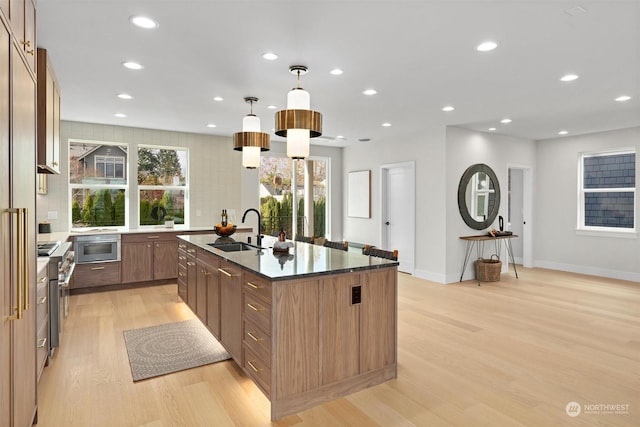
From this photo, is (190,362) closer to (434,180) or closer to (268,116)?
(268,116)

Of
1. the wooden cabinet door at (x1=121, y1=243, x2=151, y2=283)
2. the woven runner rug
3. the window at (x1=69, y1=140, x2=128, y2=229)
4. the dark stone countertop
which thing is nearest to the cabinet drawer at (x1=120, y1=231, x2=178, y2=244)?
the wooden cabinet door at (x1=121, y1=243, x2=151, y2=283)

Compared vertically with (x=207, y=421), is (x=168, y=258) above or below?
above

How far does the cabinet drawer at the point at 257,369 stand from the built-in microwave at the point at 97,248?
3.85 metres

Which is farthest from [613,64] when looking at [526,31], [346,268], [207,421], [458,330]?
[207,421]

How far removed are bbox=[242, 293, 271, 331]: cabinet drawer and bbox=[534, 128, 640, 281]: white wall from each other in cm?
680

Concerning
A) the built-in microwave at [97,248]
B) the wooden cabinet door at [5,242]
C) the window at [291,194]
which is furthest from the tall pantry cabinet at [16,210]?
the window at [291,194]

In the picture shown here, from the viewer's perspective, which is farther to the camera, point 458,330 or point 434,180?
point 434,180

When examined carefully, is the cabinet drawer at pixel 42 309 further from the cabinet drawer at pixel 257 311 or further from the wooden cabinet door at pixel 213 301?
the cabinet drawer at pixel 257 311

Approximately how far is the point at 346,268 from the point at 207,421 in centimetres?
126

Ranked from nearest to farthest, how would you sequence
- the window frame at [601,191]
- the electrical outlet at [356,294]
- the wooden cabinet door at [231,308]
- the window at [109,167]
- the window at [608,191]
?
the electrical outlet at [356,294]
the wooden cabinet door at [231,308]
the window at [109,167]
the window frame at [601,191]
the window at [608,191]

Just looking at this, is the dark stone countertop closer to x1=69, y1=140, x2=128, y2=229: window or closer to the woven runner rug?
the woven runner rug

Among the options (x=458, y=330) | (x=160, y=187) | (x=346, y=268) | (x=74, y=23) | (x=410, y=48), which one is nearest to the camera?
(x=346, y=268)

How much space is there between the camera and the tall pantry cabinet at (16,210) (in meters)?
1.55

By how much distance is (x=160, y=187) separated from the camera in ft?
21.6
